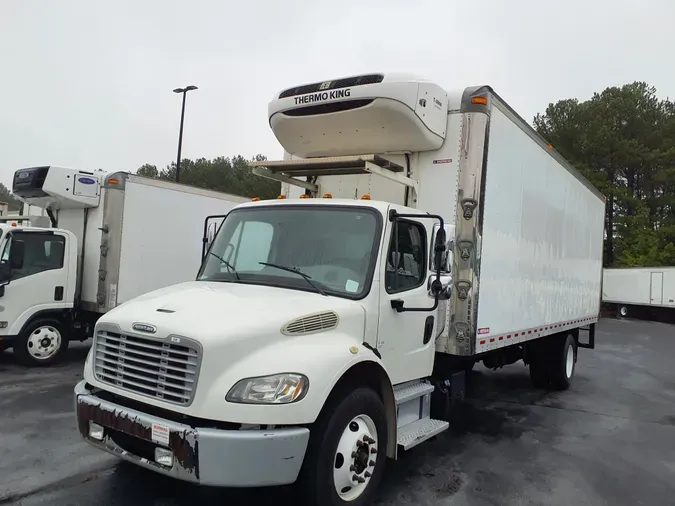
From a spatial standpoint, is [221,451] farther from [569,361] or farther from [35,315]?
[569,361]

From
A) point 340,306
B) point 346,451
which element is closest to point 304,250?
point 340,306

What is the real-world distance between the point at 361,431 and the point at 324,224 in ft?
5.44

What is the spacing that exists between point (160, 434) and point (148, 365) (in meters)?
0.46

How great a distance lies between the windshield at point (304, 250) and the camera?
4.14 m

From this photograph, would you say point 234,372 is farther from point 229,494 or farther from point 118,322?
point 229,494

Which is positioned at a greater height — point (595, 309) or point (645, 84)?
point (645, 84)

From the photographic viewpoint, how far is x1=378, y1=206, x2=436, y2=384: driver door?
14.0 ft

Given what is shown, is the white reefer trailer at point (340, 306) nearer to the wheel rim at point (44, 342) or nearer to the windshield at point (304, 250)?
the windshield at point (304, 250)

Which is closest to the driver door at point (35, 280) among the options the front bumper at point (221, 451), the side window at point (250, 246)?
the side window at point (250, 246)

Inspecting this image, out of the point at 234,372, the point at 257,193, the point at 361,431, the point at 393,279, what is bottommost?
the point at 361,431

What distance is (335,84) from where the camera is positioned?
17.2 feet

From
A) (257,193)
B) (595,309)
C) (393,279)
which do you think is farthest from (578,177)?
(257,193)

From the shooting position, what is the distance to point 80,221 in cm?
970

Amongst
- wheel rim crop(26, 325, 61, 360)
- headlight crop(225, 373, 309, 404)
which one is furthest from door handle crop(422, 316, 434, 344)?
wheel rim crop(26, 325, 61, 360)
